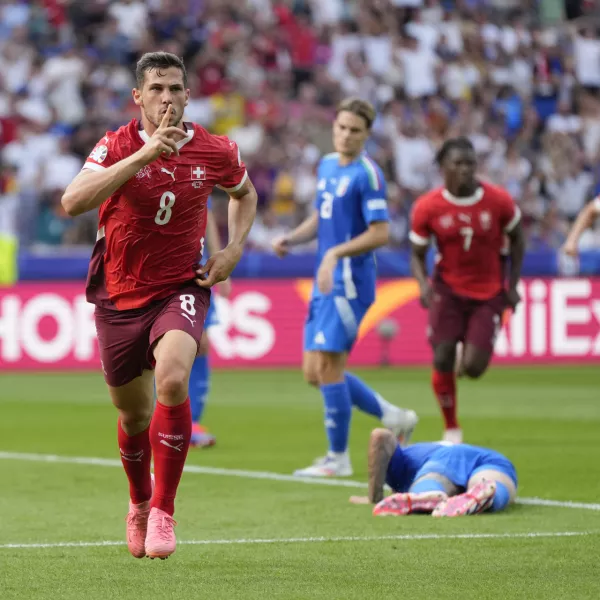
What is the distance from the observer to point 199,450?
456 inches

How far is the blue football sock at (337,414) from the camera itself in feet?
32.7

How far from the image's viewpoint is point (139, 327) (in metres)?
6.50

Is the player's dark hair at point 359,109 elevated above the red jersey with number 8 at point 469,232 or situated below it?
above

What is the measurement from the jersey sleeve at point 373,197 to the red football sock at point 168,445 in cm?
383

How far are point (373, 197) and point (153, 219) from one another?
12.1 ft

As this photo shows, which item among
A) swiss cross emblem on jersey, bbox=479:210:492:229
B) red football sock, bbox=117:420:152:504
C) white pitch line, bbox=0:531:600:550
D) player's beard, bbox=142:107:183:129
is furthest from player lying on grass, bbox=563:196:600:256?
player's beard, bbox=142:107:183:129

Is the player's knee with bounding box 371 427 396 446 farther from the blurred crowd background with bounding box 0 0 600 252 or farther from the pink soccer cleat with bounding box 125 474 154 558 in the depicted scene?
the blurred crowd background with bounding box 0 0 600 252

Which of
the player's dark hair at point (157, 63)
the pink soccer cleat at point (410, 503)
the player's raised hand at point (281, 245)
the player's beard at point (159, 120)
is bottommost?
the pink soccer cleat at point (410, 503)

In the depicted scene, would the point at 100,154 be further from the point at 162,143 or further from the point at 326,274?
the point at 326,274

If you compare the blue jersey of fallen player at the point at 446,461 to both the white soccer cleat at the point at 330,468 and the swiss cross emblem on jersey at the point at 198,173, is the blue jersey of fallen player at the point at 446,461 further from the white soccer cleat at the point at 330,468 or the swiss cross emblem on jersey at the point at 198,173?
the swiss cross emblem on jersey at the point at 198,173

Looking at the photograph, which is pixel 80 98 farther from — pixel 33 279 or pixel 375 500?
pixel 375 500

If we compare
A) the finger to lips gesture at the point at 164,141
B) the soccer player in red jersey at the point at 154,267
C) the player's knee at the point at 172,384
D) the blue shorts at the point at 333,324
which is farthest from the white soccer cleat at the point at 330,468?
the finger to lips gesture at the point at 164,141

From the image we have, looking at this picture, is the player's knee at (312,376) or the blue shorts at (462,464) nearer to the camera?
the blue shorts at (462,464)

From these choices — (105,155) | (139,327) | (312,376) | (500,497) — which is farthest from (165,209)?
(312,376)
